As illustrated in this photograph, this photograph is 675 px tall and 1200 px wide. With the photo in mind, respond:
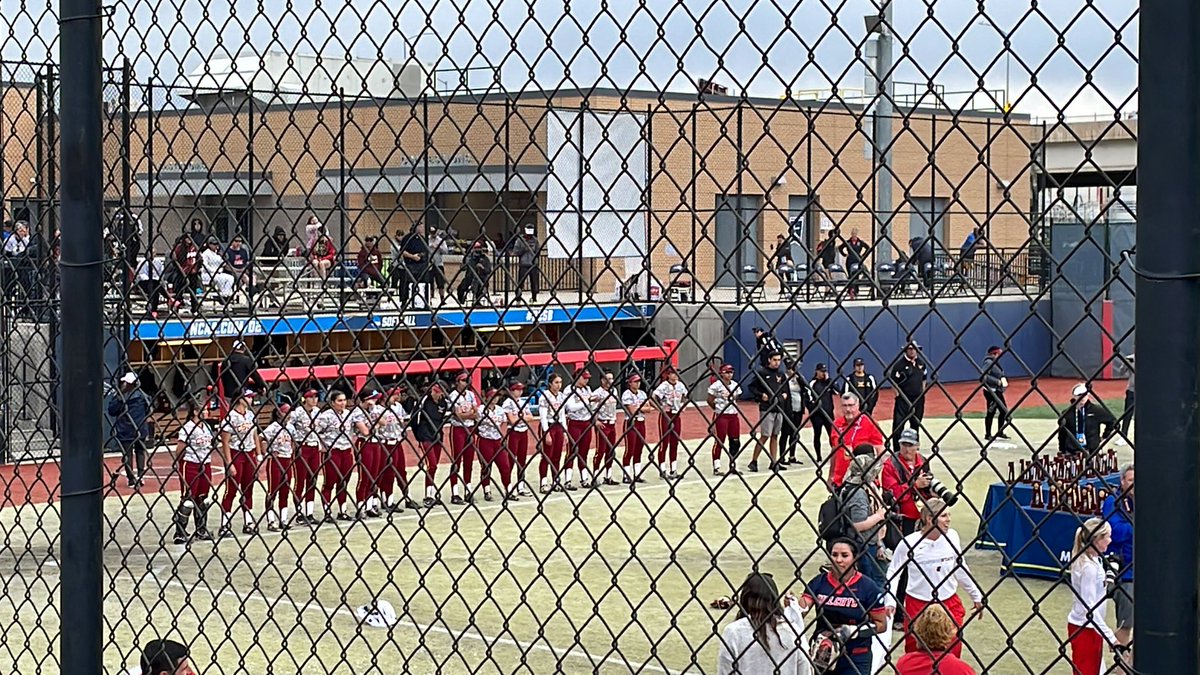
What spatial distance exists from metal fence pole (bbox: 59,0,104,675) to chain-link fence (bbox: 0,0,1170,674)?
0.04 feet

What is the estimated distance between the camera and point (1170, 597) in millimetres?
2496

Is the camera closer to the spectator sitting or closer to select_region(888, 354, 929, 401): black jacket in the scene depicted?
select_region(888, 354, 929, 401): black jacket

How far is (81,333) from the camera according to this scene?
4.03m

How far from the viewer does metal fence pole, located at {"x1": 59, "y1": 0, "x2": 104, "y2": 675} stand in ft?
13.2

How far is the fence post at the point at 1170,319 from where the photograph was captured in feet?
7.98

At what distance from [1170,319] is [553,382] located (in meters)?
17.7

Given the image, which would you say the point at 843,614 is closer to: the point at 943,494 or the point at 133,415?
the point at 943,494

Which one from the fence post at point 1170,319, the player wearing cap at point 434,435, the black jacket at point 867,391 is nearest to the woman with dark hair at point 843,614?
the player wearing cap at point 434,435

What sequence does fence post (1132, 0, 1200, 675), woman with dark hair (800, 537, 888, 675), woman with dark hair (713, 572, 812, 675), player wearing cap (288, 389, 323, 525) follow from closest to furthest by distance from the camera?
fence post (1132, 0, 1200, 675) < player wearing cap (288, 389, 323, 525) < woman with dark hair (713, 572, 812, 675) < woman with dark hair (800, 537, 888, 675)

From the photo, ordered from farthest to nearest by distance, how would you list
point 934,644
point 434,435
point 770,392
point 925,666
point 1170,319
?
point 925,666 → point 934,644 → point 434,435 → point 770,392 → point 1170,319

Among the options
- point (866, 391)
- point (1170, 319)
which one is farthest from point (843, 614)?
point (1170, 319)

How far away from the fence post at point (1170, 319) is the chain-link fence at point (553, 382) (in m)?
0.11

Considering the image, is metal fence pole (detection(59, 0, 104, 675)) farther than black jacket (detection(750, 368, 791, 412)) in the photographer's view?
Yes

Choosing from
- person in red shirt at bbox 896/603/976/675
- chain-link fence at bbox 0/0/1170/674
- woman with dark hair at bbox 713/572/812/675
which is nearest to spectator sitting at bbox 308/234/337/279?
chain-link fence at bbox 0/0/1170/674
